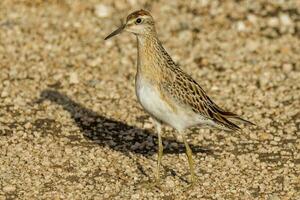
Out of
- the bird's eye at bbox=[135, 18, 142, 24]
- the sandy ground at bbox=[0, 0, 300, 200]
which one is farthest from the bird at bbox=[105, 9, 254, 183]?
the sandy ground at bbox=[0, 0, 300, 200]

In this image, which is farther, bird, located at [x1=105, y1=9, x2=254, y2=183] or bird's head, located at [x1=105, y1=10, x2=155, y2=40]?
bird's head, located at [x1=105, y1=10, x2=155, y2=40]

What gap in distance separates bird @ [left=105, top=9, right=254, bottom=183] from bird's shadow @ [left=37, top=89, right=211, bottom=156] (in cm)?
123

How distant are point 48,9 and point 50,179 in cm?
609

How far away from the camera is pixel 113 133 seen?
427 inches

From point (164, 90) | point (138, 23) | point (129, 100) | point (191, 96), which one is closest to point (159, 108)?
point (164, 90)

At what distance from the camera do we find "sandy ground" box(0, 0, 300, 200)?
9.45 meters

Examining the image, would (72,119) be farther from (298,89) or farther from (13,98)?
(298,89)

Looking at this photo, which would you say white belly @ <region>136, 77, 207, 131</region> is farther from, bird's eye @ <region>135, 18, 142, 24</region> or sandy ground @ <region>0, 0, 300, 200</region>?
sandy ground @ <region>0, 0, 300, 200</region>

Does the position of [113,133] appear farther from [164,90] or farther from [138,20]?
[138,20]

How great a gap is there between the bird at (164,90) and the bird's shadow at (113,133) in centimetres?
123

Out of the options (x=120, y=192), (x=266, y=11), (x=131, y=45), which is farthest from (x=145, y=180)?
(x=266, y=11)

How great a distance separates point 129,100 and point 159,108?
122 inches

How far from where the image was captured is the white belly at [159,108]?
8.72 m

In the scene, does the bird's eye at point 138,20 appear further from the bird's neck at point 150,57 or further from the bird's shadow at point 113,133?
the bird's shadow at point 113,133
